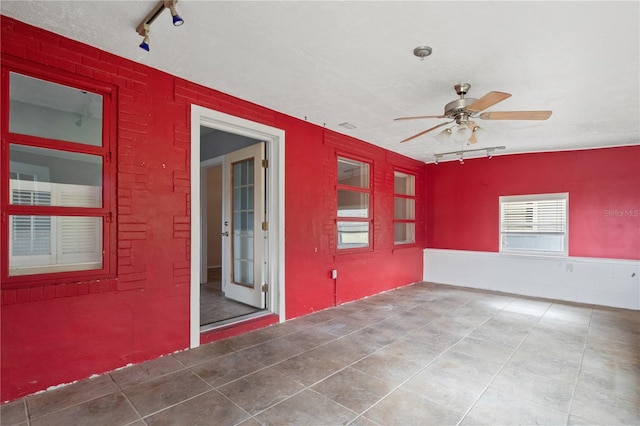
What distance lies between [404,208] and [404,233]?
1.74ft

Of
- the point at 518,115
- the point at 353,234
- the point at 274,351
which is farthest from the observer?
the point at 353,234

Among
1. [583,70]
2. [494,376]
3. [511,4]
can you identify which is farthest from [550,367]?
[511,4]

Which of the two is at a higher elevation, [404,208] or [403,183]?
[403,183]

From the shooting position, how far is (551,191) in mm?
5672

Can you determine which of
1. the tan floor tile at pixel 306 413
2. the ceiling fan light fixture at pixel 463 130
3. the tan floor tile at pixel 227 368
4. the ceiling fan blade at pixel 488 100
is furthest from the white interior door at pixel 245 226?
the ceiling fan blade at pixel 488 100

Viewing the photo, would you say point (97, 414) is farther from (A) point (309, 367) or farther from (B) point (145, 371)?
(A) point (309, 367)

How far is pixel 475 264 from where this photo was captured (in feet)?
20.9

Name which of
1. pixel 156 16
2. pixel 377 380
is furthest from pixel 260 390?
pixel 156 16

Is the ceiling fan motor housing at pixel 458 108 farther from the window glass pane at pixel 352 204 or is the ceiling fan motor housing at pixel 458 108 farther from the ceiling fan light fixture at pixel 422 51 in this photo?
the window glass pane at pixel 352 204

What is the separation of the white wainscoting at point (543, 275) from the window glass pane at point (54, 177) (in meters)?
6.25

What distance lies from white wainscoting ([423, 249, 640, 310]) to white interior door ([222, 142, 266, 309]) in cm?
421

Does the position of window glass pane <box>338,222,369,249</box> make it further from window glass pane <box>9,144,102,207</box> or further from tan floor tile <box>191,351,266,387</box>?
window glass pane <box>9,144,102,207</box>

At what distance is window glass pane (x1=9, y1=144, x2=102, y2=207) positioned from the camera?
7.57 ft

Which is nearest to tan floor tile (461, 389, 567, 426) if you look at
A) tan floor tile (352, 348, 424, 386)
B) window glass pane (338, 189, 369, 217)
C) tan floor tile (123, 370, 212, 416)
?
tan floor tile (352, 348, 424, 386)
